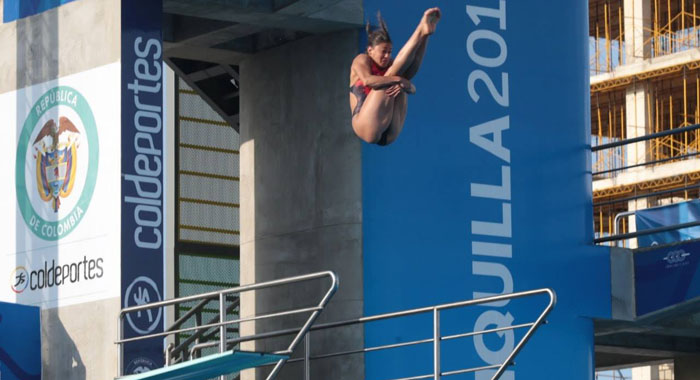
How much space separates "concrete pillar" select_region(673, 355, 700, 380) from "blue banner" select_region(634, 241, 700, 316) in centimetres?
463

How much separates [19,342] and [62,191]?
1.75 m

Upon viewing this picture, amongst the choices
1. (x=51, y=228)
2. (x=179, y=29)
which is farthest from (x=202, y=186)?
(x=51, y=228)

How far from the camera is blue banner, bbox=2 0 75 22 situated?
17.8 meters

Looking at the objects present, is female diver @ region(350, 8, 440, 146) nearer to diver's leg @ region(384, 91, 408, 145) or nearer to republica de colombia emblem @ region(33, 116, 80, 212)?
diver's leg @ region(384, 91, 408, 145)

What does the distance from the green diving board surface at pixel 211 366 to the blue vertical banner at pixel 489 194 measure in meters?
3.25

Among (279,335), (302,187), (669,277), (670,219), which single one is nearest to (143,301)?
(279,335)

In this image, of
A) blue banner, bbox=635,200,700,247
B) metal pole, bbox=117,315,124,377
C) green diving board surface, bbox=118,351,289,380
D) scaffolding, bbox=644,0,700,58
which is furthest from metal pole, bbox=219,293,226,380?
scaffolding, bbox=644,0,700,58

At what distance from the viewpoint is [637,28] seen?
59.2 meters

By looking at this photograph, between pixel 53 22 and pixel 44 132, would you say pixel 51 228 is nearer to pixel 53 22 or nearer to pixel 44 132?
pixel 44 132

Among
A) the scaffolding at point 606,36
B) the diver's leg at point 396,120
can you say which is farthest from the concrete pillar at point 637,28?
the diver's leg at point 396,120

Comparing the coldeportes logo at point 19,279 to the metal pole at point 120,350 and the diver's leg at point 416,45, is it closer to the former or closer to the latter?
the metal pole at point 120,350

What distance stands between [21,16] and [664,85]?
45254mm

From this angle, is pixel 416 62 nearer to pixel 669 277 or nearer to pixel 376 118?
pixel 376 118

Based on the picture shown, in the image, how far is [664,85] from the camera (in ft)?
197
